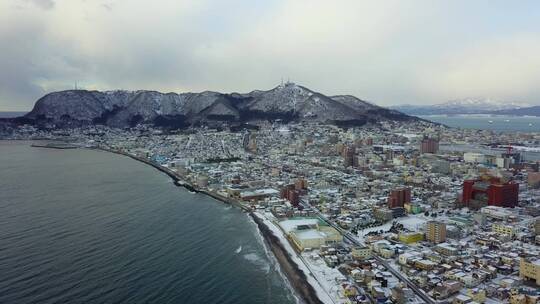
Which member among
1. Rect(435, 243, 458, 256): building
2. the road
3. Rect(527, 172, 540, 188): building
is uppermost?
Rect(527, 172, 540, 188): building

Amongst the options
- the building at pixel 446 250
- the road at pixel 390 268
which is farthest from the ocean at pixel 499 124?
the building at pixel 446 250

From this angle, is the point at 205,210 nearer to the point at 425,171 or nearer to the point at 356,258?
the point at 356,258

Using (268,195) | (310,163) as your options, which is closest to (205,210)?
(268,195)

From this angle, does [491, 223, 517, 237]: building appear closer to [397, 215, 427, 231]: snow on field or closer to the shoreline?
[397, 215, 427, 231]: snow on field

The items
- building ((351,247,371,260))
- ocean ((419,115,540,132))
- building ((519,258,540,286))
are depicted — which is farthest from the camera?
ocean ((419,115,540,132))

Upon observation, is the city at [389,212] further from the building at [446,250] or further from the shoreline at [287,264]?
the shoreline at [287,264]

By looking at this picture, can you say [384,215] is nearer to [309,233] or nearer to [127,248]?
[309,233]

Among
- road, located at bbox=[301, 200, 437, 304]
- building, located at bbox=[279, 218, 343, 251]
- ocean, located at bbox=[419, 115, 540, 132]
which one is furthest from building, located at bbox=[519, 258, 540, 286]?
ocean, located at bbox=[419, 115, 540, 132]
